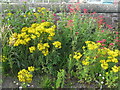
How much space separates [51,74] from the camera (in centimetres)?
276

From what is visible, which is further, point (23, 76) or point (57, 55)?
point (57, 55)

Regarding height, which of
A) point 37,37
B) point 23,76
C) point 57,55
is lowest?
point 23,76

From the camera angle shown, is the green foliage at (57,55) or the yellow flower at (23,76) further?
the green foliage at (57,55)

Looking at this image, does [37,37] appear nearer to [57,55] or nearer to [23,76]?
[57,55]

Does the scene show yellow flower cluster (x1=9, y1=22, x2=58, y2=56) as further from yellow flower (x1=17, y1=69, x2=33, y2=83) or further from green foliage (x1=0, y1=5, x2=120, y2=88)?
yellow flower (x1=17, y1=69, x2=33, y2=83)

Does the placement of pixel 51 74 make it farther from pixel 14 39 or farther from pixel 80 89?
pixel 14 39

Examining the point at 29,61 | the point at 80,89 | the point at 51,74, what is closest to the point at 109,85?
the point at 80,89

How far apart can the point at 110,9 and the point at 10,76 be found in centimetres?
342

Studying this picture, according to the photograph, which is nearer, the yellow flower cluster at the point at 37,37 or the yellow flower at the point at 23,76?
the yellow flower at the point at 23,76

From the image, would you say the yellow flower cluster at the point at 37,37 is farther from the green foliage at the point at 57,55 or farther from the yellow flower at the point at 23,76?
the yellow flower at the point at 23,76

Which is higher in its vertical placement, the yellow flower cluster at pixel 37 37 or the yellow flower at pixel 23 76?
the yellow flower cluster at pixel 37 37

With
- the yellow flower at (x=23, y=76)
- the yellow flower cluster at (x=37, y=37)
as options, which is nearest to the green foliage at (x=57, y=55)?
the yellow flower cluster at (x=37, y=37)

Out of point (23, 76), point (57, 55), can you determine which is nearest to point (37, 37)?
point (57, 55)

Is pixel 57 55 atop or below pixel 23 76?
atop
